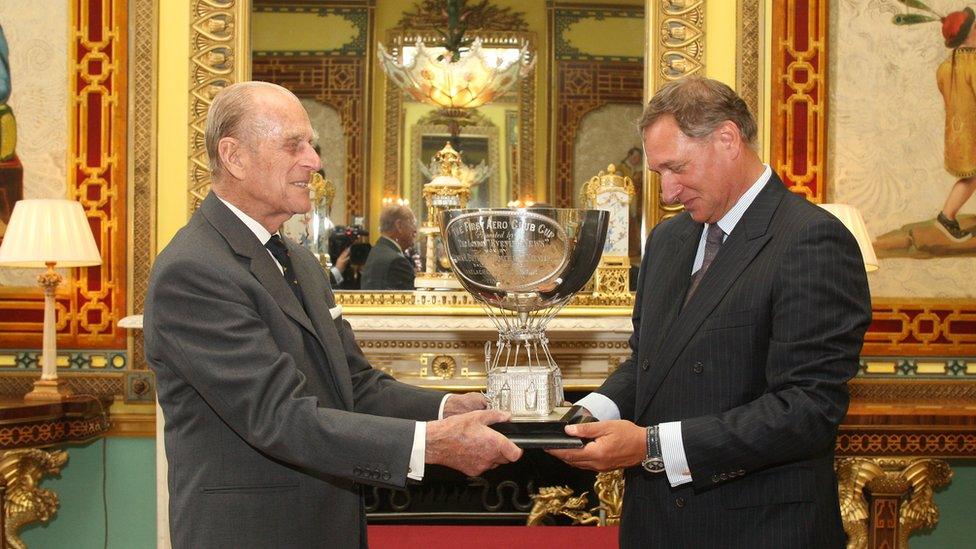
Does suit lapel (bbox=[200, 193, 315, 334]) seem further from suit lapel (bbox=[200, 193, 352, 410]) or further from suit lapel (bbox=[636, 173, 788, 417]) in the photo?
suit lapel (bbox=[636, 173, 788, 417])

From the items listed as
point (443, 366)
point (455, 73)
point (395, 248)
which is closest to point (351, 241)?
point (395, 248)

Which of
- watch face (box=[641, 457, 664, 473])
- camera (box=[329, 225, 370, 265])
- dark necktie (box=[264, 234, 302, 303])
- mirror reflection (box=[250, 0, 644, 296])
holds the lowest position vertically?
watch face (box=[641, 457, 664, 473])

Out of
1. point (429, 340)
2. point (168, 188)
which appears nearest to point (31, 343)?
point (168, 188)

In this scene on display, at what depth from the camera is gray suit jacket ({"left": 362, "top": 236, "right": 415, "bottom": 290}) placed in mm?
4516

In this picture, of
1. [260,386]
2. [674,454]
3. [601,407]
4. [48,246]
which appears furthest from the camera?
[48,246]

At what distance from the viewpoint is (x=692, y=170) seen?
2.19 m

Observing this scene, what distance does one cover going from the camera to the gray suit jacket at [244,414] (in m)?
1.95

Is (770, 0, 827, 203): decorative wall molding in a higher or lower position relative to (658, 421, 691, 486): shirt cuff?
higher

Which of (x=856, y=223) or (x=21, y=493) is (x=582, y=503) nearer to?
(x=856, y=223)

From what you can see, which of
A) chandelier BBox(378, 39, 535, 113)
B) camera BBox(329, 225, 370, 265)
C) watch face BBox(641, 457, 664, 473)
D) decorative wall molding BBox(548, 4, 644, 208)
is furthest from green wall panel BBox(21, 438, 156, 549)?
watch face BBox(641, 457, 664, 473)

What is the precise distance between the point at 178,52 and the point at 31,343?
4.60 feet

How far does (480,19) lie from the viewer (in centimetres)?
456

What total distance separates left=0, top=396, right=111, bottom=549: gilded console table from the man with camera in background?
1.32 metres

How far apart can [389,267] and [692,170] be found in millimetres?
2493
